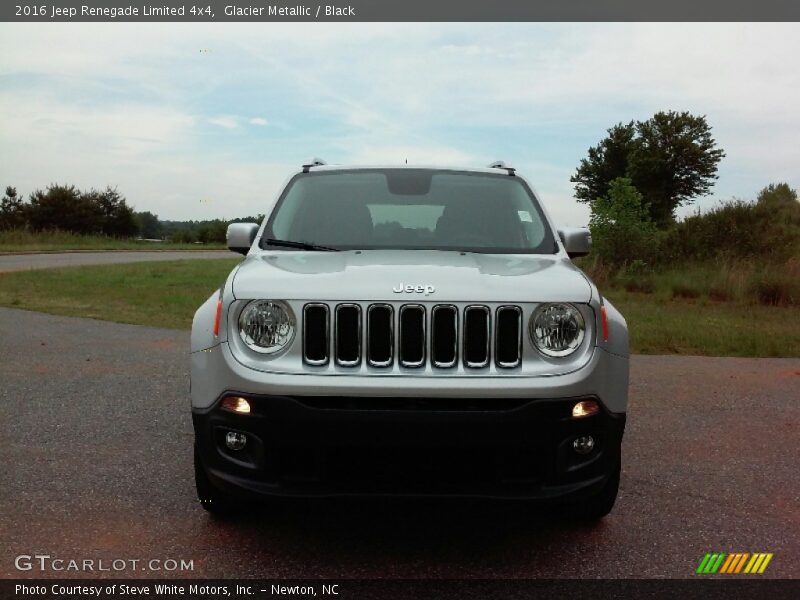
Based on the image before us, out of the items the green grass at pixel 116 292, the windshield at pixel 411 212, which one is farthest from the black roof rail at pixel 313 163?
the green grass at pixel 116 292

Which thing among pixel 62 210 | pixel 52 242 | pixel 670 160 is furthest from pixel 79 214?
pixel 670 160

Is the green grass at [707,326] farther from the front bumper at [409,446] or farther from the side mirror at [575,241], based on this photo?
the front bumper at [409,446]

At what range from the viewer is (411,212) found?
4.94 metres

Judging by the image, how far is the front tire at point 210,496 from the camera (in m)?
3.94

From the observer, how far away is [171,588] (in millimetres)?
3338

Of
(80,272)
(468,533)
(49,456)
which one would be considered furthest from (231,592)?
(80,272)

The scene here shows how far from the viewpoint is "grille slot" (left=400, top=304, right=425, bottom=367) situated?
3.51 m

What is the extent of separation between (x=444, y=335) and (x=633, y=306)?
1341cm

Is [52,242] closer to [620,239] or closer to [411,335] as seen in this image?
[620,239]

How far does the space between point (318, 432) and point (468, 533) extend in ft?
3.57

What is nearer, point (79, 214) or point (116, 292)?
point (116, 292)

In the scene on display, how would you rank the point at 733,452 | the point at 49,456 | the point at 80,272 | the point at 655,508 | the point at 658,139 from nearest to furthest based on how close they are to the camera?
the point at 655,508
the point at 49,456
the point at 733,452
the point at 80,272
the point at 658,139

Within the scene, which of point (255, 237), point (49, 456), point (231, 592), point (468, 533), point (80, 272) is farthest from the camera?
point (80, 272)

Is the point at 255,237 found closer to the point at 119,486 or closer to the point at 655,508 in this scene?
the point at 119,486
